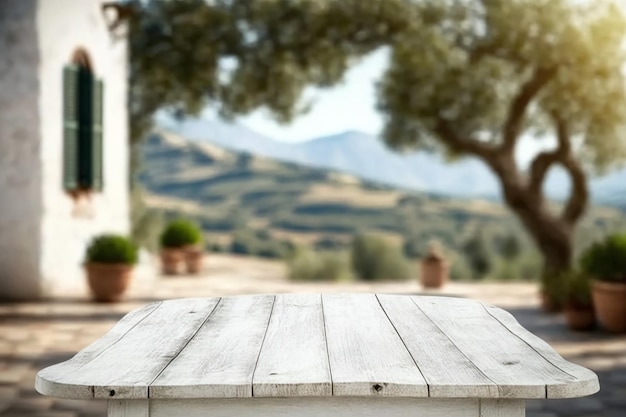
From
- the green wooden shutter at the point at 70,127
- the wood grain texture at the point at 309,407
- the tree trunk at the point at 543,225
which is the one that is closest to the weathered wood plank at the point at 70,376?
the wood grain texture at the point at 309,407

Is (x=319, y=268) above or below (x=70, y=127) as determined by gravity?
below

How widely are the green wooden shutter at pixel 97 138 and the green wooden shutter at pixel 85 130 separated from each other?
0.04 metres

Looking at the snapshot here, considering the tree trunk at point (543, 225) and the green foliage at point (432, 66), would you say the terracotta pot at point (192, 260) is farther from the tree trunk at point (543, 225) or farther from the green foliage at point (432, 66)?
the tree trunk at point (543, 225)

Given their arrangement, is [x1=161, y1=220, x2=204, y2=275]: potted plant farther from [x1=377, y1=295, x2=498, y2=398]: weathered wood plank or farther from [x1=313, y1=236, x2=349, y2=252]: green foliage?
[x1=313, y1=236, x2=349, y2=252]: green foliage

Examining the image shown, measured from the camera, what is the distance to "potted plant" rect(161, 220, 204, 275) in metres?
13.2

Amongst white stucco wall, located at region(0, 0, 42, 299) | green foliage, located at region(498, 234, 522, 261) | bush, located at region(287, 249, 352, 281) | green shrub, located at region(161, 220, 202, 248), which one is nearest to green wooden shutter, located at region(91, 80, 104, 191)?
white stucco wall, located at region(0, 0, 42, 299)

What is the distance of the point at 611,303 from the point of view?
25.3ft

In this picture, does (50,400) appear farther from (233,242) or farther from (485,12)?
(233,242)

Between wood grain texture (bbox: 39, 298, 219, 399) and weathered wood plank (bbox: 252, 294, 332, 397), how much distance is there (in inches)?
9.6

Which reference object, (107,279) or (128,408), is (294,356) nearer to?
(128,408)

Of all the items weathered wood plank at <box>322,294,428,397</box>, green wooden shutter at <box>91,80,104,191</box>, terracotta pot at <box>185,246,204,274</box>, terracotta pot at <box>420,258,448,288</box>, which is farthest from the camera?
terracotta pot at <box>185,246,204,274</box>

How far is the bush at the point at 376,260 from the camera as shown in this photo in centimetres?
1585

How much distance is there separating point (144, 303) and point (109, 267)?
0.57 meters

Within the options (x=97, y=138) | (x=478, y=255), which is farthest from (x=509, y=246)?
(x=97, y=138)
